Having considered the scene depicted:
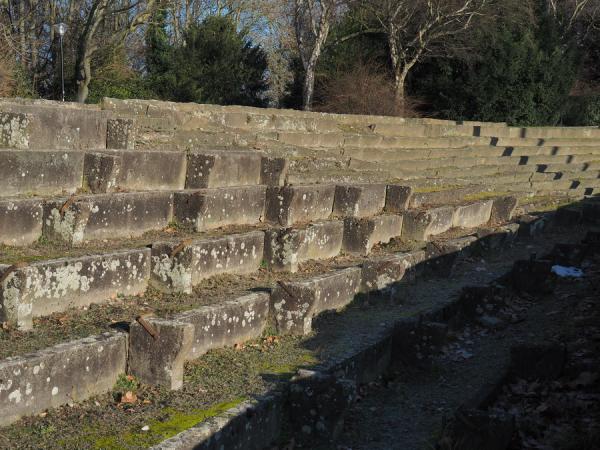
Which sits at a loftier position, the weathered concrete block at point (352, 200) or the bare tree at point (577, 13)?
the bare tree at point (577, 13)

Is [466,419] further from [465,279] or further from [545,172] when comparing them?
[545,172]

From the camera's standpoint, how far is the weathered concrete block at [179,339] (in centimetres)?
502

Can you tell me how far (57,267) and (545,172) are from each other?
15.9 m

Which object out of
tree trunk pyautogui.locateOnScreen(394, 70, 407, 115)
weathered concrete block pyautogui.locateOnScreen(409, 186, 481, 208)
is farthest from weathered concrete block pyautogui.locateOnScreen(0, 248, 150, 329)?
tree trunk pyautogui.locateOnScreen(394, 70, 407, 115)

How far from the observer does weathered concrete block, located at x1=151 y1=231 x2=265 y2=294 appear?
6.52 m

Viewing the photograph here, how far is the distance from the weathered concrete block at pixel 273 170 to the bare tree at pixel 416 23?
55.9ft

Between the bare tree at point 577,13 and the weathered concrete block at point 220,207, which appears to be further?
the bare tree at point 577,13

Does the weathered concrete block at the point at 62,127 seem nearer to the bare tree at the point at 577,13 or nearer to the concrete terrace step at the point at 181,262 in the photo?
the concrete terrace step at the point at 181,262

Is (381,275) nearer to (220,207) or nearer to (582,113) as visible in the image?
(220,207)

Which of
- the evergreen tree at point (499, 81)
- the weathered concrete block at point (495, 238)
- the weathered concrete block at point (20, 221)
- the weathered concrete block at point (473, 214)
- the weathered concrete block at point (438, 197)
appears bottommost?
the weathered concrete block at point (495, 238)

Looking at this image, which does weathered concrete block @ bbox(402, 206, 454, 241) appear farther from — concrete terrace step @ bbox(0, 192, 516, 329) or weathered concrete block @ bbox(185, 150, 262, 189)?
weathered concrete block @ bbox(185, 150, 262, 189)

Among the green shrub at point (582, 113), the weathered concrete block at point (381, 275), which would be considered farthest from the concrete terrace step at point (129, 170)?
the green shrub at point (582, 113)

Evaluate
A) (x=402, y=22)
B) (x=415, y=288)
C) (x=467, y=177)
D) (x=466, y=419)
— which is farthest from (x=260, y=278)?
(x=402, y=22)

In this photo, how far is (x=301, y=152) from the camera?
10.9m
